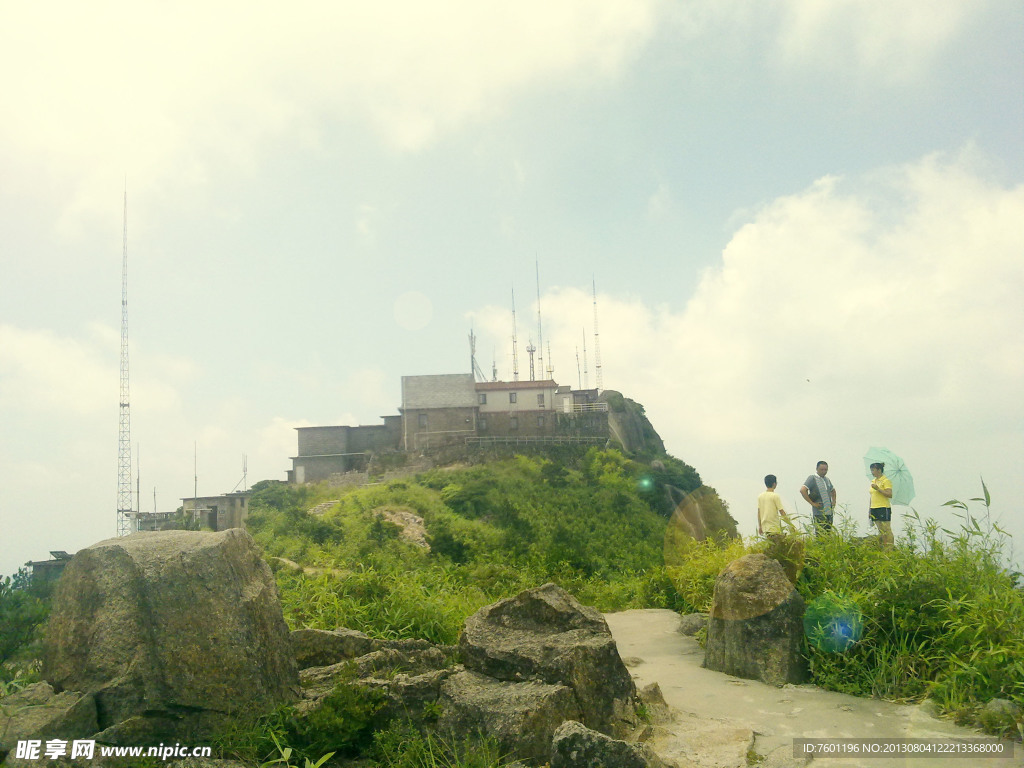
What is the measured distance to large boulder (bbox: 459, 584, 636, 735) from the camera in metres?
5.83

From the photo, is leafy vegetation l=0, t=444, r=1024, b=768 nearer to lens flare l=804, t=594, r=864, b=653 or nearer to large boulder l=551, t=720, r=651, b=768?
lens flare l=804, t=594, r=864, b=653

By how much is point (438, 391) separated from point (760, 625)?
4190 cm

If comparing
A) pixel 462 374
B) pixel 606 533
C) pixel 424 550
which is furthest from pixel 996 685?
pixel 462 374

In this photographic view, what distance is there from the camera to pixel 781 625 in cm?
733

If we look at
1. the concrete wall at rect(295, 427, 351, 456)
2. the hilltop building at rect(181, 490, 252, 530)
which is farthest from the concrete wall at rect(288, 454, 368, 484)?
the hilltop building at rect(181, 490, 252, 530)

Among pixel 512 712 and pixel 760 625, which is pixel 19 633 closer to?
pixel 512 712

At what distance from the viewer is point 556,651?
19.8ft

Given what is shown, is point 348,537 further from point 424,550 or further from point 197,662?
point 197,662

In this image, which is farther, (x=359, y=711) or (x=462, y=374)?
(x=462, y=374)

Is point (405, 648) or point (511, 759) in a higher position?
point (405, 648)

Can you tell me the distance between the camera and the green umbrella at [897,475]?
9.35 meters

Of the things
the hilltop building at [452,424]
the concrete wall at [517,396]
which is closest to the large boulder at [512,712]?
the hilltop building at [452,424]

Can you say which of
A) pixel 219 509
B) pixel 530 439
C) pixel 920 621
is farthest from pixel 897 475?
pixel 530 439

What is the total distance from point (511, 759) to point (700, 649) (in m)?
4.55
